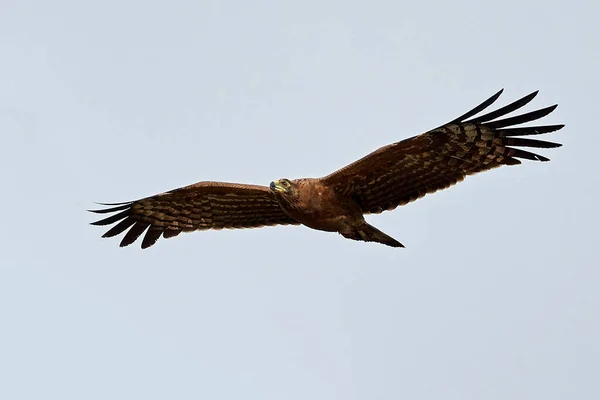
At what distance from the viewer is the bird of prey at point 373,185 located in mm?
15758

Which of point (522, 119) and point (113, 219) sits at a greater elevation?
point (113, 219)

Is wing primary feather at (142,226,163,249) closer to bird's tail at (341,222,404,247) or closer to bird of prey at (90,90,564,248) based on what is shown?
bird of prey at (90,90,564,248)

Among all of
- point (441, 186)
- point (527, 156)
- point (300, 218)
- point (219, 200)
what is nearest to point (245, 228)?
point (219, 200)

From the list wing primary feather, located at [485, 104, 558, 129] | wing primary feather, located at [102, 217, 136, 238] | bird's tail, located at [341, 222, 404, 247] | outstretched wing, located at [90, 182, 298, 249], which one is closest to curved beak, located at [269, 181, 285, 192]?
outstretched wing, located at [90, 182, 298, 249]

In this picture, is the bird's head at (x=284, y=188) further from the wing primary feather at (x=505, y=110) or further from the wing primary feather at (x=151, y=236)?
the wing primary feather at (x=151, y=236)

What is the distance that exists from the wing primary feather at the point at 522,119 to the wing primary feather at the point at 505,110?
0.58ft

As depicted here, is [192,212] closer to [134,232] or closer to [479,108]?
[134,232]

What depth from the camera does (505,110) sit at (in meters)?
15.3

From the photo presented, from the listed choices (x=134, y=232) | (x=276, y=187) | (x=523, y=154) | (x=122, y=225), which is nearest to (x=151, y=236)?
(x=134, y=232)

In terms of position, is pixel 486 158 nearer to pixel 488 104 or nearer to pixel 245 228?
pixel 488 104

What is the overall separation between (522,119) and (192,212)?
5.50m

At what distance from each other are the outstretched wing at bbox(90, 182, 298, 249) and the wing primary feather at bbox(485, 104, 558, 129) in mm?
3578

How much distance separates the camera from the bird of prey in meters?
15.8

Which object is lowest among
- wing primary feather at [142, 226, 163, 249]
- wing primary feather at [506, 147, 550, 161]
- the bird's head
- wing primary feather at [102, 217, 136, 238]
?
wing primary feather at [506, 147, 550, 161]
